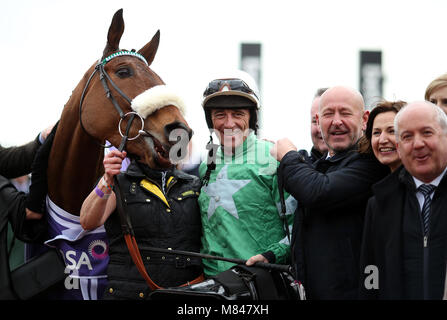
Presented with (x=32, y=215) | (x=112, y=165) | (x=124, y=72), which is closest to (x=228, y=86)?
(x=124, y=72)

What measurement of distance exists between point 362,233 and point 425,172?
0.54 metres

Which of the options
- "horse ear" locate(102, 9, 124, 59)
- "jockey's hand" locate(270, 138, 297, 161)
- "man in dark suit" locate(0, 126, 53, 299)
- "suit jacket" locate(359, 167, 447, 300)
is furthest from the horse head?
"suit jacket" locate(359, 167, 447, 300)

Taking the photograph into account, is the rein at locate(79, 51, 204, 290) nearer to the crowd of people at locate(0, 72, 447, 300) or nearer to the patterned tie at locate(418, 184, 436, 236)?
the crowd of people at locate(0, 72, 447, 300)

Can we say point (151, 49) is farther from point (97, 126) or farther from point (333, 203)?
point (333, 203)

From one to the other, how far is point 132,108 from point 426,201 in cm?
182

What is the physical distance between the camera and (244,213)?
278 cm

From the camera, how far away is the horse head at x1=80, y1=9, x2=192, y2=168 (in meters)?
2.95

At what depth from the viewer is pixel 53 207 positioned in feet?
11.3

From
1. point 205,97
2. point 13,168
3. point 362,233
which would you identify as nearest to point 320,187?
point 362,233

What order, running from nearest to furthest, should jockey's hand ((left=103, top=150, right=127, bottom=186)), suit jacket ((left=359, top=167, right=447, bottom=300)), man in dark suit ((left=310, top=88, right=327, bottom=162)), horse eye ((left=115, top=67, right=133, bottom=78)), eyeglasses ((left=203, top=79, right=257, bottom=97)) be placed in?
1. suit jacket ((left=359, top=167, right=447, bottom=300))
2. jockey's hand ((left=103, top=150, right=127, bottom=186))
3. eyeglasses ((left=203, top=79, right=257, bottom=97))
4. horse eye ((left=115, top=67, right=133, bottom=78))
5. man in dark suit ((left=310, top=88, right=327, bottom=162))

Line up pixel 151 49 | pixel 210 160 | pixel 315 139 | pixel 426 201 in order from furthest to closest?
pixel 315 139 < pixel 151 49 < pixel 210 160 < pixel 426 201
